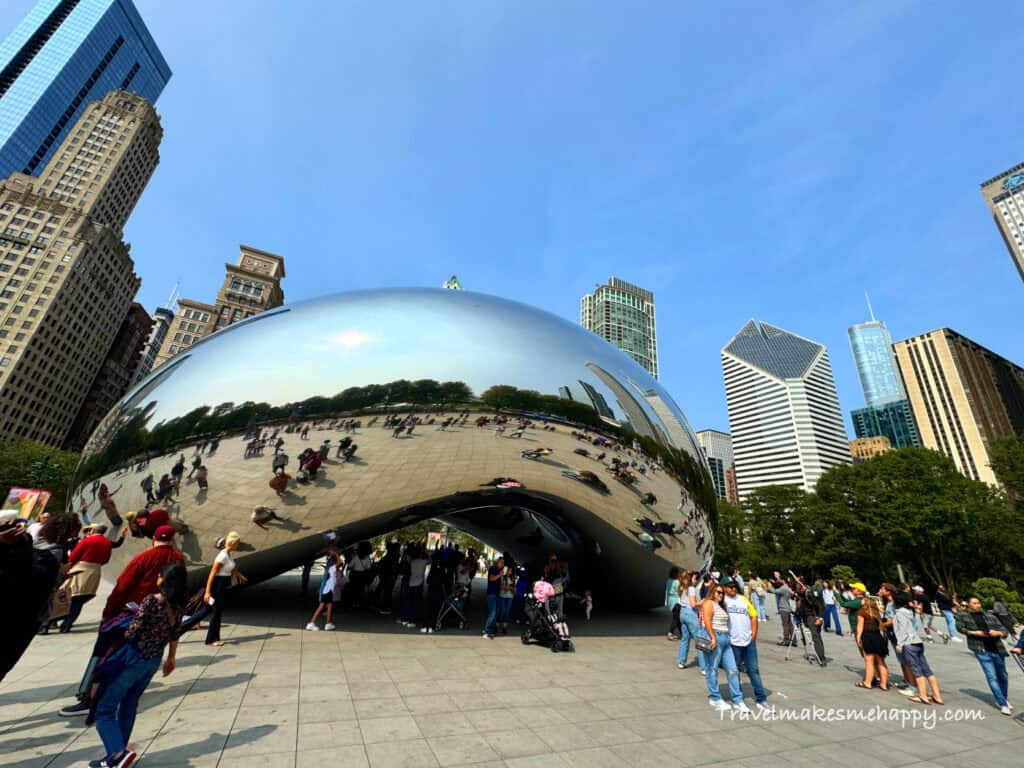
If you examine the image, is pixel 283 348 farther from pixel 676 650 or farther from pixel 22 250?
pixel 22 250

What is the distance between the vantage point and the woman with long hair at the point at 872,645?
7059mm

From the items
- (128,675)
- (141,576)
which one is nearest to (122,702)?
(128,675)

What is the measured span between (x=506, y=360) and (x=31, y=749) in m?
5.96

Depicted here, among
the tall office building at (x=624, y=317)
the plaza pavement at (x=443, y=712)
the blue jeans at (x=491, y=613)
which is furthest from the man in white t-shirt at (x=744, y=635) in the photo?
the tall office building at (x=624, y=317)

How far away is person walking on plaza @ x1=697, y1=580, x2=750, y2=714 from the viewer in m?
5.50

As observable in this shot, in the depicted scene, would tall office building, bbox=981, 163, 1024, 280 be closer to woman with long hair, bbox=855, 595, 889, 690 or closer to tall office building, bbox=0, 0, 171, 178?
woman with long hair, bbox=855, 595, 889, 690

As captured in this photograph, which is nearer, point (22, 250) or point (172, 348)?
point (22, 250)

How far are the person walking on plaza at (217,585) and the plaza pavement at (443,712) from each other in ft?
1.05

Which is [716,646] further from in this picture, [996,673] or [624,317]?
[624,317]

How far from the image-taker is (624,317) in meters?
181

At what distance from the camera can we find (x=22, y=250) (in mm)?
88125

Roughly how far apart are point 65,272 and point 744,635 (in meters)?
123

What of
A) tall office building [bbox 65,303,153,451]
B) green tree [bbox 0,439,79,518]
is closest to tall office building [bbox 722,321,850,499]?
green tree [bbox 0,439,79,518]

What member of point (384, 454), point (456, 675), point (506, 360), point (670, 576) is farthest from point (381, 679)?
point (670, 576)
